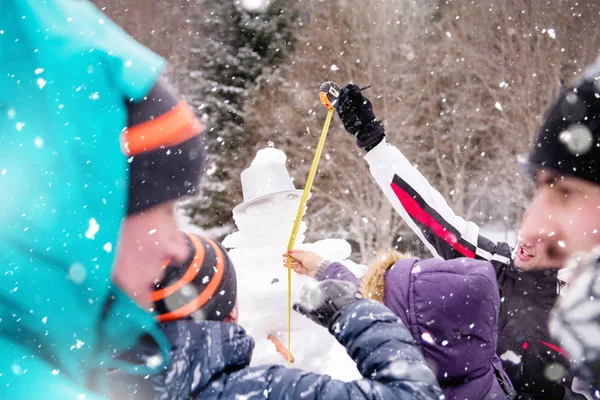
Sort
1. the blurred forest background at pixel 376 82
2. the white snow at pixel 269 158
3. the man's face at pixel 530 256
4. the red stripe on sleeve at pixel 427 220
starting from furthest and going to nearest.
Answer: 1. the blurred forest background at pixel 376 82
2. the white snow at pixel 269 158
3. the red stripe on sleeve at pixel 427 220
4. the man's face at pixel 530 256

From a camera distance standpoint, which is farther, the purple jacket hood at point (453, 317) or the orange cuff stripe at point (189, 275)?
the purple jacket hood at point (453, 317)

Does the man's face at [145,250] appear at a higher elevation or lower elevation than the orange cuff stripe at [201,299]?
higher

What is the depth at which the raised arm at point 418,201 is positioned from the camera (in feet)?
7.02

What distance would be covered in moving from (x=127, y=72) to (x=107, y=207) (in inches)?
8.7

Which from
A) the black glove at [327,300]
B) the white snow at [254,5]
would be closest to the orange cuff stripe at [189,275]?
the black glove at [327,300]

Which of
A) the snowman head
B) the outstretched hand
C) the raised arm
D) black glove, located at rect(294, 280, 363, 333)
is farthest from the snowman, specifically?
black glove, located at rect(294, 280, 363, 333)

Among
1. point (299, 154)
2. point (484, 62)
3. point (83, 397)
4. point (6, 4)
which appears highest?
point (6, 4)

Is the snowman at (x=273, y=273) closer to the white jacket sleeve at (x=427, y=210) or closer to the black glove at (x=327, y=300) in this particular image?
the white jacket sleeve at (x=427, y=210)

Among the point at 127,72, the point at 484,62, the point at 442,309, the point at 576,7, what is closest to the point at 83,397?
the point at 127,72

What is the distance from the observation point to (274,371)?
1019 millimetres

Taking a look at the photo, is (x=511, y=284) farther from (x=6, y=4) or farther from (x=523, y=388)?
(x=6, y=4)

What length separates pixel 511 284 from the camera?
2000 mm

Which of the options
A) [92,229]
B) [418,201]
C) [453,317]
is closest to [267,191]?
[418,201]

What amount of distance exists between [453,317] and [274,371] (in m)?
0.77
